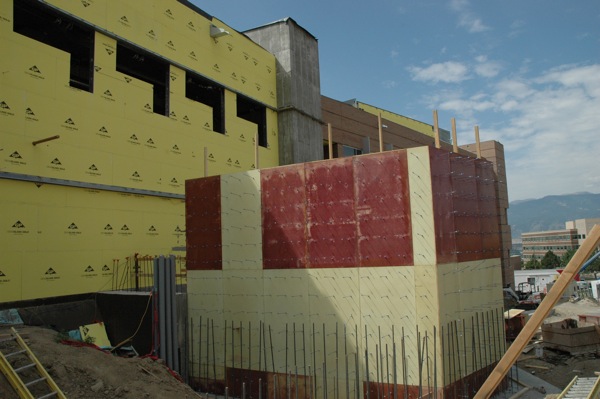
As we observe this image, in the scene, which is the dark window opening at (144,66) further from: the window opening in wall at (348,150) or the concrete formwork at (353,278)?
the window opening in wall at (348,150)

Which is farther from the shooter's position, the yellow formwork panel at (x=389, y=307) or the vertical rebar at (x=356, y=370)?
the vertical rebar at (x=356, y=370)

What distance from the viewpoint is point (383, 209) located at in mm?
12297

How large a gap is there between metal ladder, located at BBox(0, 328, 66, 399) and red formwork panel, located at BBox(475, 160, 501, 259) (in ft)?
38.1

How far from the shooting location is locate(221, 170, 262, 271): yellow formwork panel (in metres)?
14.3

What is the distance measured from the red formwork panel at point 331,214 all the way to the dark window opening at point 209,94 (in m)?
10.9

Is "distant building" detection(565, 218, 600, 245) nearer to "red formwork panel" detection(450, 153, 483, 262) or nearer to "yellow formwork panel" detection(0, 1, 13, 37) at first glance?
"red formwork panel" detection(450, 153, 483, 262)

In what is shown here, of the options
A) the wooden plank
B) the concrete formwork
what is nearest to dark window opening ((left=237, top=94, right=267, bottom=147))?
the concrete formwork

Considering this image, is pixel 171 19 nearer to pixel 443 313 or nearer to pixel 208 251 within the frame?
pixel 208 251

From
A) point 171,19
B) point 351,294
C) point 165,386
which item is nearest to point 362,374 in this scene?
point 351,294

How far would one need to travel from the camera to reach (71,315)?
596 inches

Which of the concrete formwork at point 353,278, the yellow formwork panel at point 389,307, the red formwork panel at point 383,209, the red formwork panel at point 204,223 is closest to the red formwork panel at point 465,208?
the concrete formwork at point 353,278

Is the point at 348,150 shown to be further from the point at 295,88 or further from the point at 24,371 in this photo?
the point at 24,371

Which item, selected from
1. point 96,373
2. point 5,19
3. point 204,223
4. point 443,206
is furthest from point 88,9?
point 443,206

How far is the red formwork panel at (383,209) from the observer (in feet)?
39.5
